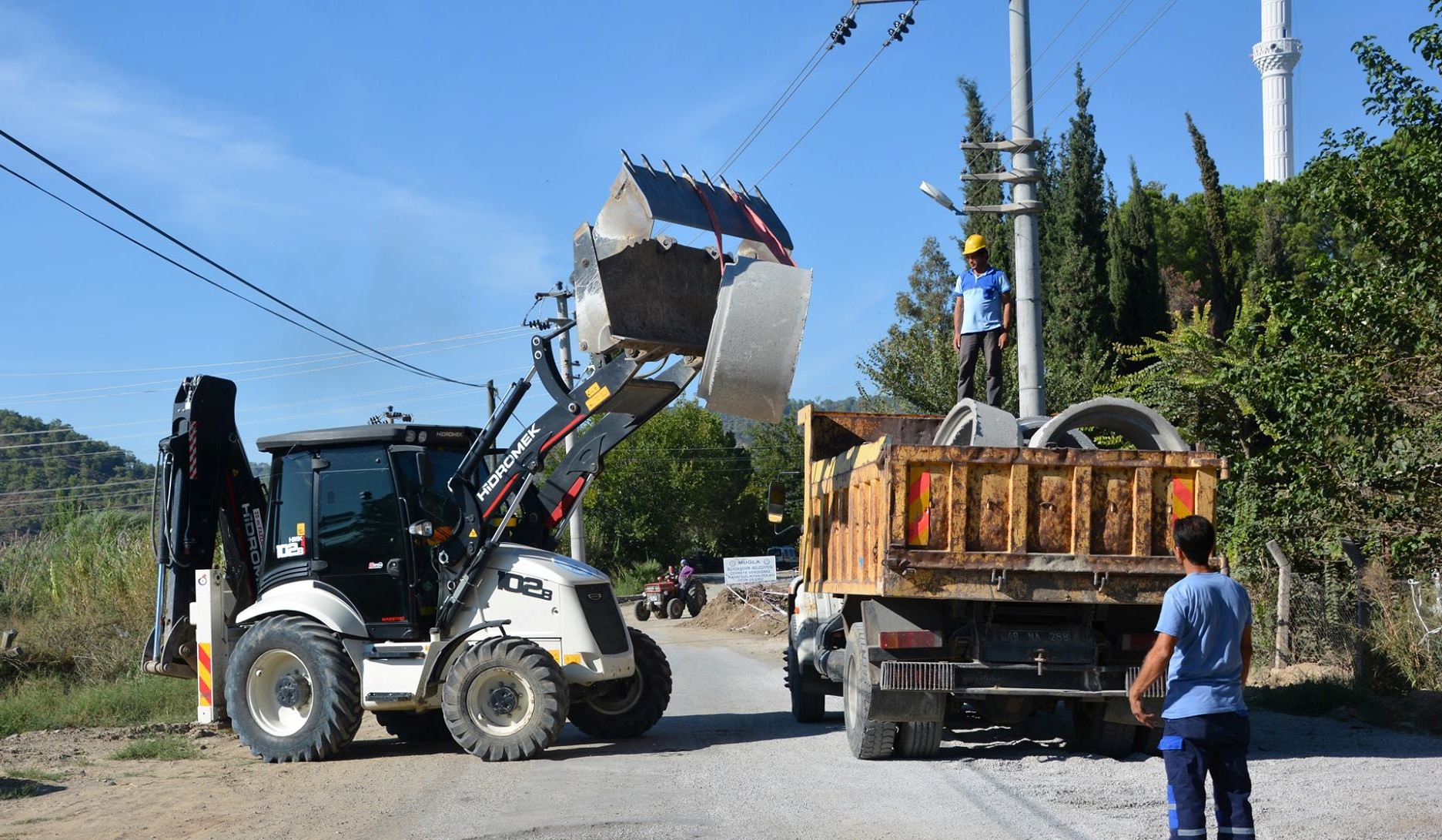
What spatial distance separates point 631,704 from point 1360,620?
724 centimetres

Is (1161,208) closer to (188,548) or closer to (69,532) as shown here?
(69,532)

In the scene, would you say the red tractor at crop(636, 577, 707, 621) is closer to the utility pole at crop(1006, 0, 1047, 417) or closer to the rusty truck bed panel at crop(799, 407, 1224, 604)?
the utility pole at crop(1006, 0, 1047, 417)

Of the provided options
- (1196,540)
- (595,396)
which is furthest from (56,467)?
(1196,540)

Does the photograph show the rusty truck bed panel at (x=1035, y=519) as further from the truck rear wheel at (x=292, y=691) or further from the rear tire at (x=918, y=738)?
the truck rear wheel at (x=292, y=691)

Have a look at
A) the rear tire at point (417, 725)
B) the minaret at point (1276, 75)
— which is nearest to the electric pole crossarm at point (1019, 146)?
the rear tire at point (417, 725)

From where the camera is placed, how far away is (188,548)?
11727 millimetres

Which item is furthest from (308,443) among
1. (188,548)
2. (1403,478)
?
(1403,478)

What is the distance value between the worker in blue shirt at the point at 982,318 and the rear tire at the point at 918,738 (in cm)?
320

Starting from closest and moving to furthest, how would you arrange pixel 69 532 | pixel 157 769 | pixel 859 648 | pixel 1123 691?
pixel 1123 691 < pixel 859 648 < pixel 157 769 < pixel 69 532

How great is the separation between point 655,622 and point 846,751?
27.1 meters

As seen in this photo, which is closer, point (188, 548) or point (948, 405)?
point (188, 548)

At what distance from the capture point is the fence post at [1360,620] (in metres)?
12.9

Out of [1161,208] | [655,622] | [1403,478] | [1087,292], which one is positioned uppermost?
[1161,208]

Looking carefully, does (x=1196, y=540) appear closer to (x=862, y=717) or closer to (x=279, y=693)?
(x=862, y=717)
